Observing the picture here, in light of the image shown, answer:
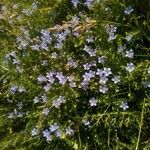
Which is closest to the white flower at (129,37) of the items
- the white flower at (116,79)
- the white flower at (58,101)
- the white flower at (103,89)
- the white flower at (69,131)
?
the white flower at (116,79)

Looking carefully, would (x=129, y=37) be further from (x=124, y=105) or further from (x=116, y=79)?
(x=124, y=105)

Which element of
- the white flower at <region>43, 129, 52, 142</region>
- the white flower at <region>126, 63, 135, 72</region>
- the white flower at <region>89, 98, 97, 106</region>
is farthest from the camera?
the white flower at <region>43, 129, 52, 142</region>

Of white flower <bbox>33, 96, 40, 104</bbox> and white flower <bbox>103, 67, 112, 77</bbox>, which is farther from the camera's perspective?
white flower <bbox>33, 96, 40, 104</bbox>

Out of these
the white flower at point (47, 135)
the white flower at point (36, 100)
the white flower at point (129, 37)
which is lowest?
the white flower at point (47, 135)

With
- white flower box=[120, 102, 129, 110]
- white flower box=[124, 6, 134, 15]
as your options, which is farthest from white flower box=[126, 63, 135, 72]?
white flower box=[124, 6, 134, 15]

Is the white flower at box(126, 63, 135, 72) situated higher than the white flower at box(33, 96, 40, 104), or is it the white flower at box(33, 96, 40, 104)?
the white flower at box(126, 63, 135, 72)

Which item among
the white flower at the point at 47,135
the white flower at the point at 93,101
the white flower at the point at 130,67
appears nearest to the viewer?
the white flower at the point at 130,67

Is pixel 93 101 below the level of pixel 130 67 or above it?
below

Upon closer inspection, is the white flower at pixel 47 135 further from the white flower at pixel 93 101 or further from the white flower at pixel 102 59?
the white flower at pixel 102 59

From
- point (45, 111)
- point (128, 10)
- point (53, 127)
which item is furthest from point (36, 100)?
point (128, 10)

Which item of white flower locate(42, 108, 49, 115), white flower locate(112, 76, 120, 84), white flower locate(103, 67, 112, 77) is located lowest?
white flower locate(42, 108, 49, 115)

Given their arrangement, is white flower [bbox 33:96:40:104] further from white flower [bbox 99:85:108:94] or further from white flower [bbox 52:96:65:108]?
white flower [bbox 99:85:108:94]
